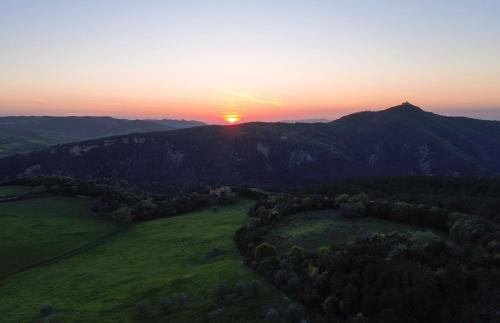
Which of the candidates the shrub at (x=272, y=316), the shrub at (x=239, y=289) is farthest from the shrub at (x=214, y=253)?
the shrub at (x=272, y=316)

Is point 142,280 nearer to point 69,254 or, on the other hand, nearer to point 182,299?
point 182,299

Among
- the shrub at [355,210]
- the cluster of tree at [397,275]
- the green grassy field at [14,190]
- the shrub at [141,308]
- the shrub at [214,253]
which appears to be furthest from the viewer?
the green grassy field at [14,190]

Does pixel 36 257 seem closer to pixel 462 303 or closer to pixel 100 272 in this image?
pixel 100 272

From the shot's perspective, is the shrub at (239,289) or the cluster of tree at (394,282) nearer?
the cluster of tree at (394,282)

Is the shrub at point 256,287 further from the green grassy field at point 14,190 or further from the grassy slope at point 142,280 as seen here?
the green grassy field at point 14,190

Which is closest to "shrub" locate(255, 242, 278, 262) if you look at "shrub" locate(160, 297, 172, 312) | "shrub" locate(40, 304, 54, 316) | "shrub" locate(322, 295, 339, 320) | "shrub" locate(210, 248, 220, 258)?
"shrub" locate(210, 248, 220, 258)

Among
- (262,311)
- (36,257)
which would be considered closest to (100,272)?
(36,257)

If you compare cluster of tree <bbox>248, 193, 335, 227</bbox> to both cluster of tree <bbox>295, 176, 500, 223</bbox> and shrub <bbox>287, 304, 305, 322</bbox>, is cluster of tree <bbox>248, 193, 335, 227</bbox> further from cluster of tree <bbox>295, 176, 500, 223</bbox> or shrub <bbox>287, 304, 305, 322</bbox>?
shrub <bbox>287, 304, 305, 322</bbox>
